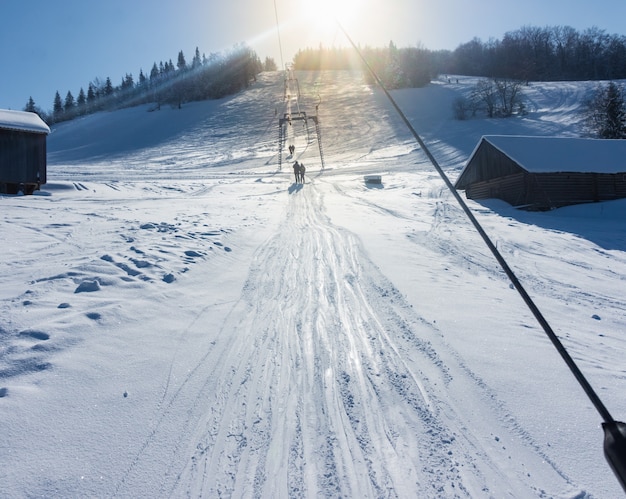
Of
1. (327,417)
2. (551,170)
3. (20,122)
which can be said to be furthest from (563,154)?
(20,122)

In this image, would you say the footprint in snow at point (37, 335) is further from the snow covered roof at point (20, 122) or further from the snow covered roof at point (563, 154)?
the snow covered roof at point (563, 154)

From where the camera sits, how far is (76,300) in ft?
20.5

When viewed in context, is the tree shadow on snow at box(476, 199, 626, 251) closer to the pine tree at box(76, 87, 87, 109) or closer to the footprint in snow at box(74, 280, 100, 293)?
the footprint in snow at box(74, 280, 100, 293)

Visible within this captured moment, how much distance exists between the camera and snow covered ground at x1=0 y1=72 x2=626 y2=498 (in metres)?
3.13

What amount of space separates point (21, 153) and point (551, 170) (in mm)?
28409

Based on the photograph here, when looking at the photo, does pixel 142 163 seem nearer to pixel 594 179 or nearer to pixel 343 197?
pixel 343 197

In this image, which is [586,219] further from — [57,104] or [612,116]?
[57,104]

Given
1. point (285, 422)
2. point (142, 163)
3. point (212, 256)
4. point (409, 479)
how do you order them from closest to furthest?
point (409, 479)
point (285, 422)
point (212, 256)
point (142, 163)

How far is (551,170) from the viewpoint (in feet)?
76.3

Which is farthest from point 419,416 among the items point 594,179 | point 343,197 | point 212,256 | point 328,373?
point 594,179

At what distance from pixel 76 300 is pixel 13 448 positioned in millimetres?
3329

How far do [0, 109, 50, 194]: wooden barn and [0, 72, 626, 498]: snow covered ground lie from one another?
33.7 ft

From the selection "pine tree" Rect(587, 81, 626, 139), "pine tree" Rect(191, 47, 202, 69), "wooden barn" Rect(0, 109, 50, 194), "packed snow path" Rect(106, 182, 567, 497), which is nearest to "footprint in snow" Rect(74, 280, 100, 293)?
"packed snow path" Rect(106, 182, 567, 497)

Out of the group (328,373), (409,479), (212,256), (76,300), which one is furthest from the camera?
(212,256)
